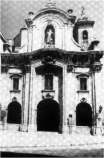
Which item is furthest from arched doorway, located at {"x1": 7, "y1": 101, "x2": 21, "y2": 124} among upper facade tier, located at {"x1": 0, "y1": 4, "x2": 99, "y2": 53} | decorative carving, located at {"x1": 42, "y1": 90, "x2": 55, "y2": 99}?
upper facade tier, located at {"x1": 0, "y1": 4, "x2": 99, "y2": 53}

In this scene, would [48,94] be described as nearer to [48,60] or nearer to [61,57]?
[48,60]

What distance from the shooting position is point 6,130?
75.6 feet

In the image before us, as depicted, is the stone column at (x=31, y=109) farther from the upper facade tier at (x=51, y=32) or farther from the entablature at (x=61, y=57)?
the upper facade tier at (x=51, y=32)

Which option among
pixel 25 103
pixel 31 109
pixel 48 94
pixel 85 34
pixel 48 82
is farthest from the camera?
pixel 85 34

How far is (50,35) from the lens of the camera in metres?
25.4

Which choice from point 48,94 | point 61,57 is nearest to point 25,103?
point 48,94

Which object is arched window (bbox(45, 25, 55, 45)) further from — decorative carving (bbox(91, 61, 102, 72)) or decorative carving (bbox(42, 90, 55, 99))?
decorative carving (bbox(42, 90, 55, 99))

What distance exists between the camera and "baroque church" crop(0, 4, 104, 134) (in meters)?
23.2

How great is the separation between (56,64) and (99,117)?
6.97 m

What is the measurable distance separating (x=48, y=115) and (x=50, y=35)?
8.85m

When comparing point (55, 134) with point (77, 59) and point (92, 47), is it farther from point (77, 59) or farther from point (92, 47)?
point (92, 47)

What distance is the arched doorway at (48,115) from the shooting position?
23.9 metres

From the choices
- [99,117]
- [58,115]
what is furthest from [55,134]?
[99,117]

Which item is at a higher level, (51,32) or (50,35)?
(51,32)
